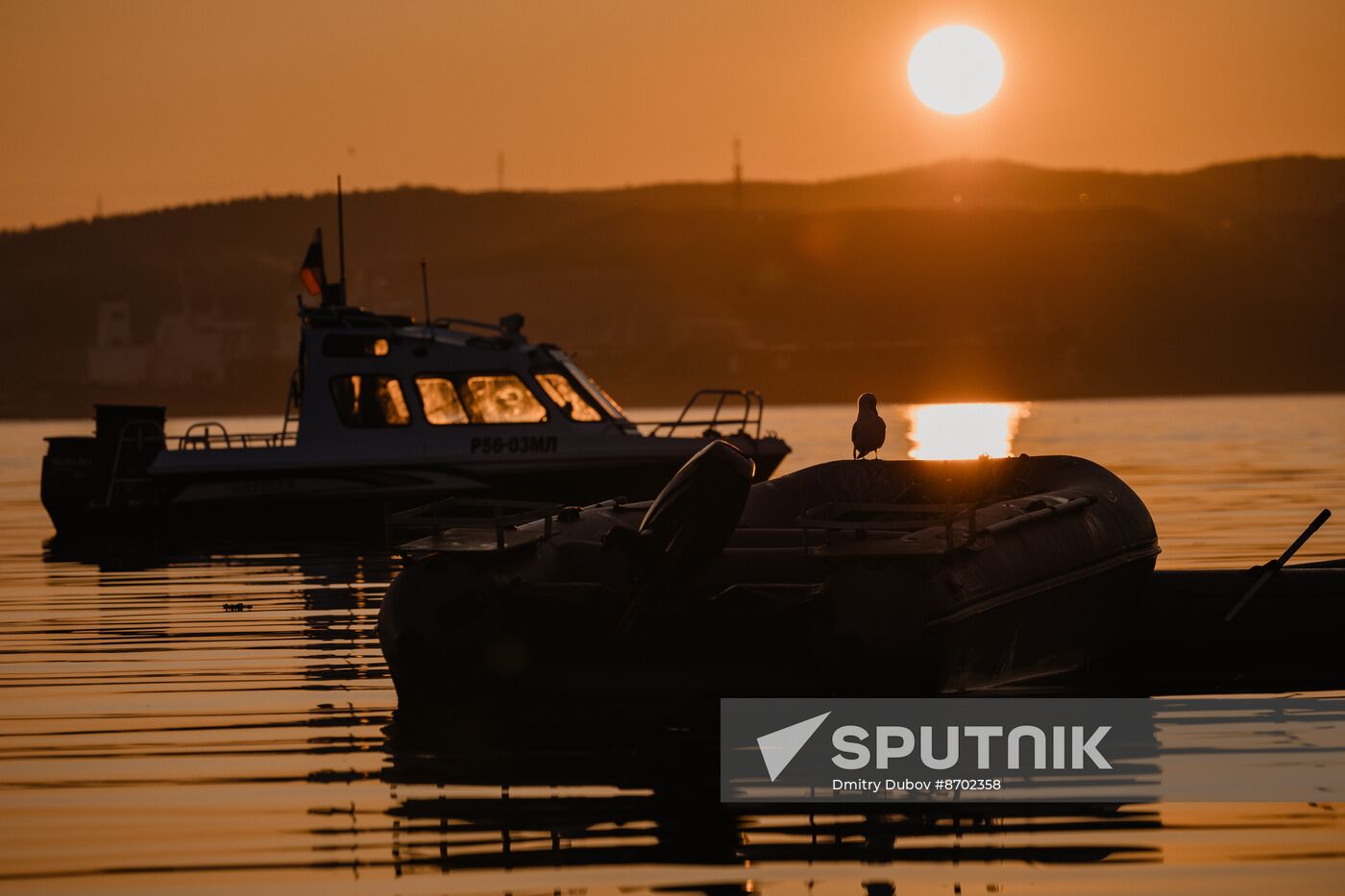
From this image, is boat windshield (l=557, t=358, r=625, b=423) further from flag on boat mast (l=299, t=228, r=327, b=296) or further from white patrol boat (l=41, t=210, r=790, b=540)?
flag on boat mast (l=299, t=228, r=327, b=296)

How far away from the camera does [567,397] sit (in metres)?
27.4

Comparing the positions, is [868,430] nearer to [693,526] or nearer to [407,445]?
[693,526]

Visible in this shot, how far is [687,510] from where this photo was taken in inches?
460

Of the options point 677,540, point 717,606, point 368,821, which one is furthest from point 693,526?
point 368,821

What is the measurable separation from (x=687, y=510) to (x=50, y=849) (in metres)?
4.05

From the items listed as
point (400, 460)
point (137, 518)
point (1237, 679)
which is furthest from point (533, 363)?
point (1237, 679)

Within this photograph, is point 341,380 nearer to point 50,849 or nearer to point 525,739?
point 525,739

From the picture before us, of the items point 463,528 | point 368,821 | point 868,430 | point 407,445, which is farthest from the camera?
point 407,445

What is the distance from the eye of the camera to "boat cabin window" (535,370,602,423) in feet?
89.4

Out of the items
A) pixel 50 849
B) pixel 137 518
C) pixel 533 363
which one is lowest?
pixel 50 849

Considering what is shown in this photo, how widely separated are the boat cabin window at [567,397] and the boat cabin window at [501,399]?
0.28m

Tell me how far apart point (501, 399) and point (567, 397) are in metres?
0.88

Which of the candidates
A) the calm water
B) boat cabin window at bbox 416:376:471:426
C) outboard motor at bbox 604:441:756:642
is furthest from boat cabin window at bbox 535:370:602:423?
outboard motor at bbox 604:441:756:642

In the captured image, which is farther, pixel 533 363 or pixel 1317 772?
pixel 533 363
